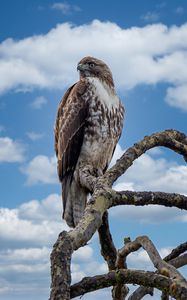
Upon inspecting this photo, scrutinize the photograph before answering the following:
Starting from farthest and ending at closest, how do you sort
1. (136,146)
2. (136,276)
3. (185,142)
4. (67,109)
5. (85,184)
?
(67,109), (85,184), (185,142), (136,146), (136,276)

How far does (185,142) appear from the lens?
472 centimetres

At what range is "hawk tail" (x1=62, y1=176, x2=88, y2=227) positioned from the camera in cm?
686

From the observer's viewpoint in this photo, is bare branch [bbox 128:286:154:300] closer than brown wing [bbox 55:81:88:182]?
Yes

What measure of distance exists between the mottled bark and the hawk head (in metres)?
3.59

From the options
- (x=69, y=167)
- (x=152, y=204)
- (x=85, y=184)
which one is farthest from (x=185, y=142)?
(x=69, y=167)

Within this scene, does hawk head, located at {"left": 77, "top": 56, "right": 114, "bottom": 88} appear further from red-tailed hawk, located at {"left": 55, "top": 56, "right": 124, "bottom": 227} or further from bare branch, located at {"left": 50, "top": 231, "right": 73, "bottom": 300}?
bare branch, located at {"left": 50, "top": 231, "right": 73, "bottom": 300}

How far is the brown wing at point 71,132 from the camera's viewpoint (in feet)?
23.1

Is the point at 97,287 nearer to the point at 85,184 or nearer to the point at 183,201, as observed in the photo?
the point at 183,201

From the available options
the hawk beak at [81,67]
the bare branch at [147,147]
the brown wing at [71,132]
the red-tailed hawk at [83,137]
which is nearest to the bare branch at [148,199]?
the bare branch at [147,147]

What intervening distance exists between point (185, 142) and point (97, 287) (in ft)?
6.40

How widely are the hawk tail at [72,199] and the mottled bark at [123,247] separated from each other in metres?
1.84

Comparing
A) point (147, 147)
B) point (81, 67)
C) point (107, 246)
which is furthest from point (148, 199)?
point (81, 67)

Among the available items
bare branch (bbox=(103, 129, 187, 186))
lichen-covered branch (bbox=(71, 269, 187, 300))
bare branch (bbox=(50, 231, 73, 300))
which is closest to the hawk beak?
bare branch (bbox=(103, 129, 187, 186))

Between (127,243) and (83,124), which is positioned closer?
(127,243)
